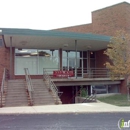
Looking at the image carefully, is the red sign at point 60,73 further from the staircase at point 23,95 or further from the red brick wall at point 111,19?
the red brick wall at point 111,19

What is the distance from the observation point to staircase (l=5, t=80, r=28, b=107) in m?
15.1

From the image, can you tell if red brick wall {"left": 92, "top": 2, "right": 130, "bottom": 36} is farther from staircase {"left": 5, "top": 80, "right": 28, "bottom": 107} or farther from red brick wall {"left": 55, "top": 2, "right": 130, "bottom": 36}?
staircase {"left": 5, "top": 80, "right": 28, "bottom": 107}

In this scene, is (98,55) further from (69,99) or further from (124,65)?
(124,65)

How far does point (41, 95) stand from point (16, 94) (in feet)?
5.57

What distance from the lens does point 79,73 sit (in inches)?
1039

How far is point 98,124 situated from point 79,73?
1723 cm

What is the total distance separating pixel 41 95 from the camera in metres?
16.5

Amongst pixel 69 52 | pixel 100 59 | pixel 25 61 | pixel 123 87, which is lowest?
pixel 123 87

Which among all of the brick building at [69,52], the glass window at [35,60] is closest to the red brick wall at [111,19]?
the brick building at [69,52]

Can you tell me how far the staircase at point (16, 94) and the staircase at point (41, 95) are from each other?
709 millimetres

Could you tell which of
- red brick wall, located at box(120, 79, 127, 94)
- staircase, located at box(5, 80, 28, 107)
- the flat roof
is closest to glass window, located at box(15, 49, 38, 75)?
the flat roof

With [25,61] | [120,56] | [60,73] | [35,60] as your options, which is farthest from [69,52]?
[120,56]

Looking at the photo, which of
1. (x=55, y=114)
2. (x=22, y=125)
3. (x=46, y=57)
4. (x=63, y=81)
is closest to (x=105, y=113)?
(x=55, y=114)

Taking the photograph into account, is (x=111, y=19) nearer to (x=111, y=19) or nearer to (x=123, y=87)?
(x=111, y=19)
